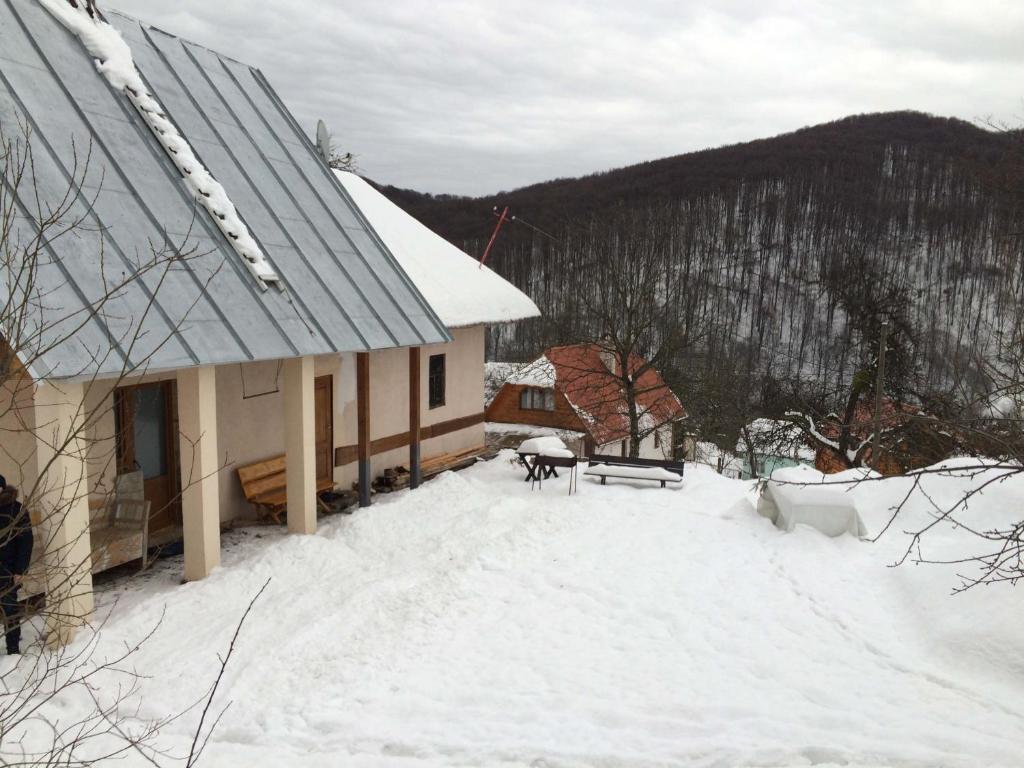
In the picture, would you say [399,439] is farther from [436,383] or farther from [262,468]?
[262,468]

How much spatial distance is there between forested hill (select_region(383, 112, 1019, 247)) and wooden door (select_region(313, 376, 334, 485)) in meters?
56.4

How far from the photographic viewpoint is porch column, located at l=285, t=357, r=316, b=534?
941cm

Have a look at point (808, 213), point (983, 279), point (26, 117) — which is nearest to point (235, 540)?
point (26, 117)

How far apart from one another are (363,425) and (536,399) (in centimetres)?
1744

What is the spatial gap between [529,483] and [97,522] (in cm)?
727

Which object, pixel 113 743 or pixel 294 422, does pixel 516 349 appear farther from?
pixel 113 743

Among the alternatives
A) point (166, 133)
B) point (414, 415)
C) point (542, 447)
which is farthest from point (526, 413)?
point (166, 133)

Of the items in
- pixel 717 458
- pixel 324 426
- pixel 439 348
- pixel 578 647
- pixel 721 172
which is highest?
pixel 721 172

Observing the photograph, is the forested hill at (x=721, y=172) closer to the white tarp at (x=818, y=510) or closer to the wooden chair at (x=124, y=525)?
the white tarp at (x=818, y=510)

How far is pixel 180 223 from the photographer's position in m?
8.32

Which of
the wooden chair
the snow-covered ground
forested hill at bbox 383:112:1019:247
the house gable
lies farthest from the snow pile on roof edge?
forested hill at bbox 383:112:1019:247

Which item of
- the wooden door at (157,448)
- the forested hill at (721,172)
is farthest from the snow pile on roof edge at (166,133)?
the forested hill at (721,172)

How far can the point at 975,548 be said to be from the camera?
9438 mm

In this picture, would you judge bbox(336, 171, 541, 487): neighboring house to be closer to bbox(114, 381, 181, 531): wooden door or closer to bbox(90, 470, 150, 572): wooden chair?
bbox(114, 381, 181, 531): wooden door
